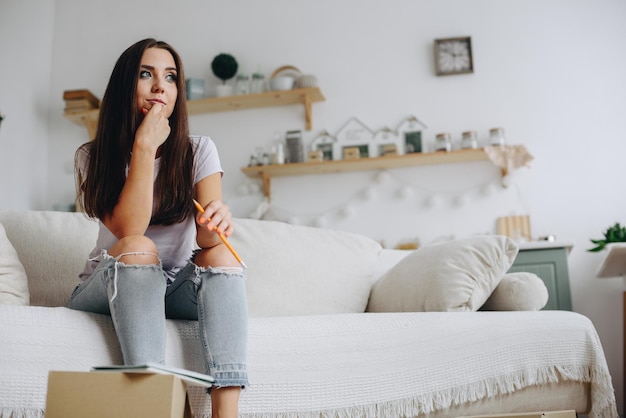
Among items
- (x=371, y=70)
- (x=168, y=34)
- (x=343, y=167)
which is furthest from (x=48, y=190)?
(x=371, y=70)

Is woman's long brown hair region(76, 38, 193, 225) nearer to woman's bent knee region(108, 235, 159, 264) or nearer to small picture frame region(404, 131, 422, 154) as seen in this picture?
woman's bent knee region(108, 235, 159, 264)

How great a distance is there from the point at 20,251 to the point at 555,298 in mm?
2181

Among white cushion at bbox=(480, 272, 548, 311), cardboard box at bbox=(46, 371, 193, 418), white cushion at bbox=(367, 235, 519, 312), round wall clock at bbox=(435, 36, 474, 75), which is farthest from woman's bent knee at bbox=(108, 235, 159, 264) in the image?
round wall clock at bbox=(435, 36, 474, 75)

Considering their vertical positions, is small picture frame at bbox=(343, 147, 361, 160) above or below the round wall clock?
below

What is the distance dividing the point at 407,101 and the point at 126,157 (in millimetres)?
2480

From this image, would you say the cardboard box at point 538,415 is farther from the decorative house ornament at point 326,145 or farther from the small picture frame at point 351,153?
the decorative house ornament at point 326,145

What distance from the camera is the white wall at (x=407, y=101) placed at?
3.48 m

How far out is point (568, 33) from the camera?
143 inches

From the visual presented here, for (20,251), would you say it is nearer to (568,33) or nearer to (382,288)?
(382,288)

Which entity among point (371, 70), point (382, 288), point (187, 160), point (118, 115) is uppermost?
point (371, 70)

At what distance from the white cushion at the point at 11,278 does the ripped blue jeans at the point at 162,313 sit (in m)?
0.41

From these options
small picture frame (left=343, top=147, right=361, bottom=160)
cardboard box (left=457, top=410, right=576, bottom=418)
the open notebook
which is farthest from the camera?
small picture frame (left=343, top=147, right=361, bottom=160)

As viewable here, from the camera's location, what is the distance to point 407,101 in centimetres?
370

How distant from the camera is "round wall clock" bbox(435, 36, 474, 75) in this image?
3.65 m
